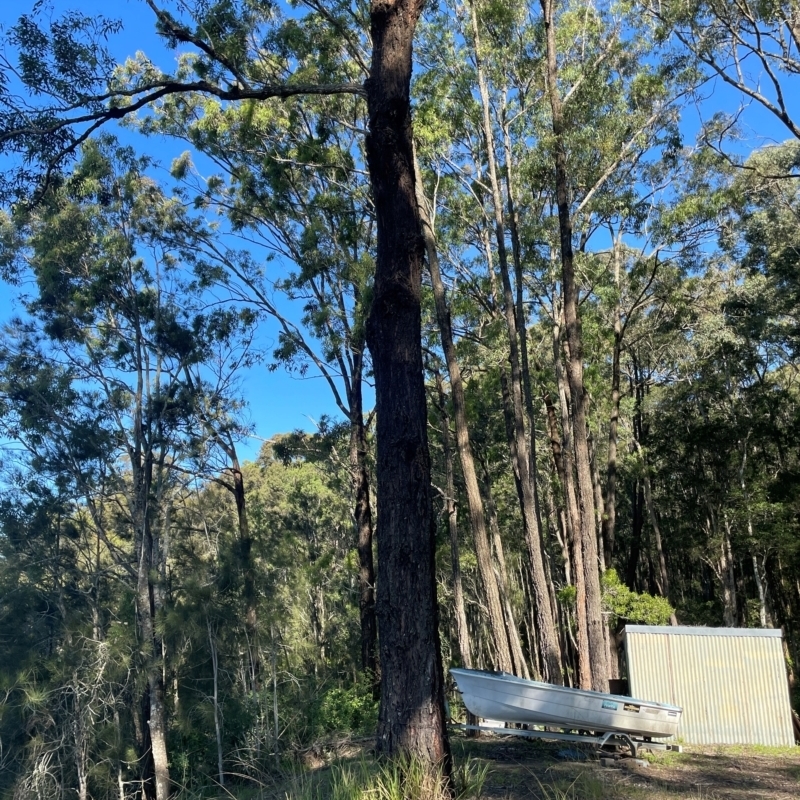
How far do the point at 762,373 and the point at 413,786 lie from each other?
2256cm

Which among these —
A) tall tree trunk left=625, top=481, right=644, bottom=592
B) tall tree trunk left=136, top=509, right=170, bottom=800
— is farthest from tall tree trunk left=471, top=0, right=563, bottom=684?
tall tree trunk left=625, top=481, right=644, bottom=592

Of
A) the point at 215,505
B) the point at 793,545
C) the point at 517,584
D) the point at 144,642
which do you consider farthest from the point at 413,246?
the point at 517,584

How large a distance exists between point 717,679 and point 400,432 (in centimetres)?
1048

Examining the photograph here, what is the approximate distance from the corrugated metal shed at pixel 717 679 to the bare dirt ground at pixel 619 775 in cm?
271

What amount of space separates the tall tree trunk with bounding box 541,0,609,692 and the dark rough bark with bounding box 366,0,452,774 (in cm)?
596

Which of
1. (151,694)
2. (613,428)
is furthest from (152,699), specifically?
(613,428)

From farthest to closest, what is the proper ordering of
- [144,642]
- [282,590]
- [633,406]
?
1. [633,406]
2. [282,590]
3. [144,642]

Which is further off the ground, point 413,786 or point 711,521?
point 711,521

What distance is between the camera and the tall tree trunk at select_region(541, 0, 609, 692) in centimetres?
984

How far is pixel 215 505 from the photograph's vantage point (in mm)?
27953

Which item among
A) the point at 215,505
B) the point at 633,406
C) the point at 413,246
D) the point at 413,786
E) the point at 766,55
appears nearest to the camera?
the point at 413,786

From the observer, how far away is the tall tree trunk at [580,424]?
984 cm

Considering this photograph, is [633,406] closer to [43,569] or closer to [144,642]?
[144,642]

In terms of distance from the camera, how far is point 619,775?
636cm
